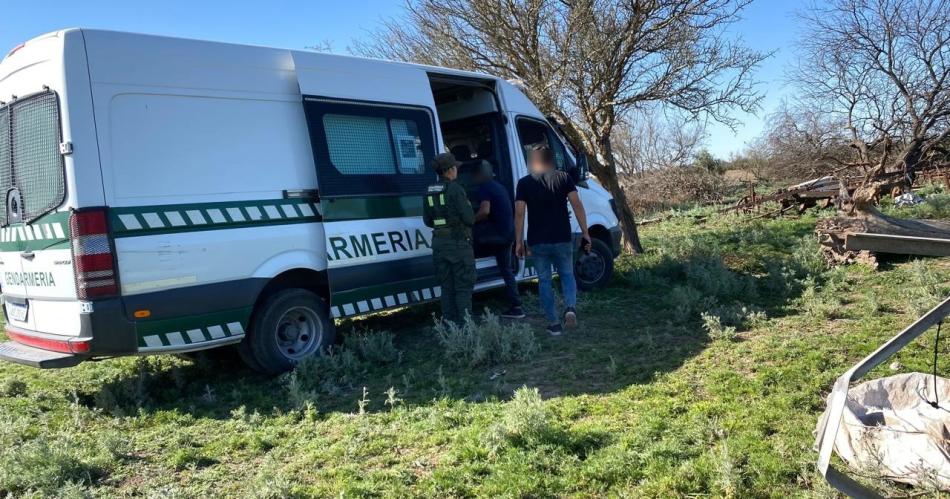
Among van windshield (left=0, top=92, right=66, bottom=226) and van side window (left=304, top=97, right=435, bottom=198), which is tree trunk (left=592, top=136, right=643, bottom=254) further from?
van windshield (left=0, top=92, right=66, bottom=226)

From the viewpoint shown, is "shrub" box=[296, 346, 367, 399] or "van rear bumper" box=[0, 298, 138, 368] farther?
"shrub" box=[296, 346, 367, 399]

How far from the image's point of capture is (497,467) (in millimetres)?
3615

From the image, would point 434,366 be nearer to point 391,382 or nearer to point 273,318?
point 391,382

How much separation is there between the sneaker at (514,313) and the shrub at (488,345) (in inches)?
55.6

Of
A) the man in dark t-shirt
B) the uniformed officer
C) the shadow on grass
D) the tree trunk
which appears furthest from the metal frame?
the tree trunk

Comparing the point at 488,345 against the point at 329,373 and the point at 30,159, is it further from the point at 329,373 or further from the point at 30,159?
the point at 30,159

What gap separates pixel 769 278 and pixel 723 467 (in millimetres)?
5518

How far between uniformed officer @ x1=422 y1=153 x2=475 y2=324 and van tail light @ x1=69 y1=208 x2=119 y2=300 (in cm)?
277

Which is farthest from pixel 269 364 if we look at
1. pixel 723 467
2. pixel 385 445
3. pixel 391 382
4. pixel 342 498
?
pixel 723 467

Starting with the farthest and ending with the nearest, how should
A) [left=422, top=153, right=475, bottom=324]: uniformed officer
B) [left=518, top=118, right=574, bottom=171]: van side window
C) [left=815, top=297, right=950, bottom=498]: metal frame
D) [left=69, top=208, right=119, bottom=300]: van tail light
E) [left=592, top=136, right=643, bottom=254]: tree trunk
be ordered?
[left=592, top=136, right=643, bottom=254]: tree trunk → [left=518, top=118, right=574, bottom=171]: van side window → [left=422, top=153, right=475, bottom=324]: uniformed officer → [left=69, top=208, right=119, bottom=300]: van tail light → [left=815, top=297, right=950, bottom=498]: metal frame

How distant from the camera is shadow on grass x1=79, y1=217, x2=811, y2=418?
16.8 feet

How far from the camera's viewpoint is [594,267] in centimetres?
905

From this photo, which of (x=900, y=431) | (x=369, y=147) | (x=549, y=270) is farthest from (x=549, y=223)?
(x=900, y=431)

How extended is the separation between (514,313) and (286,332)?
2491mm
